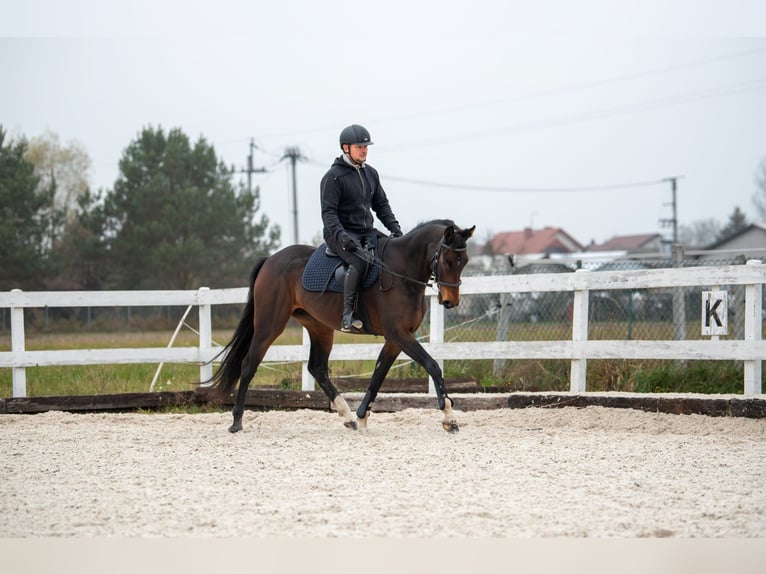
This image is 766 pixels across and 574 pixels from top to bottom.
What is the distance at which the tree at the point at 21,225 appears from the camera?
30719mm

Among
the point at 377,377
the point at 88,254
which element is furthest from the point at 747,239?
the point at 377,377

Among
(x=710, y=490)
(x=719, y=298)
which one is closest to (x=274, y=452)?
(x=710, y=490)

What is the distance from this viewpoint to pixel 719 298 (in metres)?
8.75

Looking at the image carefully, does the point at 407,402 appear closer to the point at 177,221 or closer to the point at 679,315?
the point at 679,315

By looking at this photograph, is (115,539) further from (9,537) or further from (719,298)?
(719,298)

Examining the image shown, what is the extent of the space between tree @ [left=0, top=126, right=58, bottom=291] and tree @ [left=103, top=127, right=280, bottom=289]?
10.1ft

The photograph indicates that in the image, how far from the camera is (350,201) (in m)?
8.12

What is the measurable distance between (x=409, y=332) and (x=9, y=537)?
14.0ft

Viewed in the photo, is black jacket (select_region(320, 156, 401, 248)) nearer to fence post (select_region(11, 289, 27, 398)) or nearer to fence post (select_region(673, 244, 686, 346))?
fence post (select_region(673, 244, 686, 346))

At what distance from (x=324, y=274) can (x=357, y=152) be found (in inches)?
46.5

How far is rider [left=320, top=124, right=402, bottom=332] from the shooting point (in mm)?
7855

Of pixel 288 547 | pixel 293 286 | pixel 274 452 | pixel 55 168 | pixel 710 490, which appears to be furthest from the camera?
pixel 55 168

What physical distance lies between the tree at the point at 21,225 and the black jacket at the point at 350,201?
25548 mm

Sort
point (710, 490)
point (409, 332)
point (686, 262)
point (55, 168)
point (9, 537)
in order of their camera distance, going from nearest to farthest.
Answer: point (9, 537), point (710, 490), point (409, 332), point (686, 262), point (55, 168)
